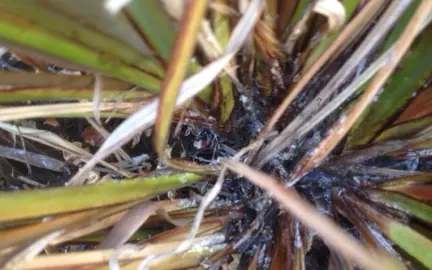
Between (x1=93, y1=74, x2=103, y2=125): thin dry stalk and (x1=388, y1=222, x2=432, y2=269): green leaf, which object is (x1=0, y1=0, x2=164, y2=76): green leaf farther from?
(x1=388, y1=222, x2=432, y2=269): green leaf

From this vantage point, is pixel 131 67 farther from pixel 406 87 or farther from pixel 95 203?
pixel 406 87

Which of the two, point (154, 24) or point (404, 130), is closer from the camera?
point (154, 24)

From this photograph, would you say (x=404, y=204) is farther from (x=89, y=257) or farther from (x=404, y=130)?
(x=89, y=257)

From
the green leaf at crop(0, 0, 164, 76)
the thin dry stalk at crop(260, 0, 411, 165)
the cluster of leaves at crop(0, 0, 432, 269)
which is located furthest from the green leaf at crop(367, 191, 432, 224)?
the green leaf at crop(0, 0, 164, 76)

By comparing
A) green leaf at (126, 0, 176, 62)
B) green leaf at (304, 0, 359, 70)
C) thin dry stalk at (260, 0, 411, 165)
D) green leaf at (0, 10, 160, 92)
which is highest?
green leaf at (0, 10, 160, 92)

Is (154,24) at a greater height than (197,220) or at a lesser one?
greater

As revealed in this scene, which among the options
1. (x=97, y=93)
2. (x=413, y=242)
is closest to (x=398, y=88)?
(x=413, y=242)

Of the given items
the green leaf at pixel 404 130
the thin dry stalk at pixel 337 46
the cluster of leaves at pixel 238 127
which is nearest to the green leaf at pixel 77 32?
the cluster of leaves at pixel 238 127
